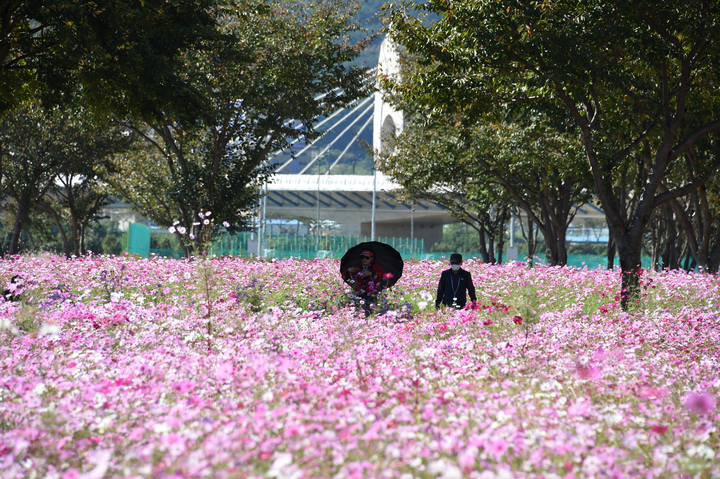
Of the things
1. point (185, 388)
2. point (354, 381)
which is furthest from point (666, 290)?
point (185, 388)

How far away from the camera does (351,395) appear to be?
415 centimetres

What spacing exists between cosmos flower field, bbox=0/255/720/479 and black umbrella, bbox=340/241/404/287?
105cm

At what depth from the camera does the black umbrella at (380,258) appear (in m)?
9.66

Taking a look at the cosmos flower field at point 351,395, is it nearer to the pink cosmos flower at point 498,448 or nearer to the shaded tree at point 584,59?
the pink cosmos flower at point 498,448

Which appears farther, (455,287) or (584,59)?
(584,59)

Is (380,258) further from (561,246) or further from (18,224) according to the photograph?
(18,224)

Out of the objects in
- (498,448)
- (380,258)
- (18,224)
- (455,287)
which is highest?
(18,224)

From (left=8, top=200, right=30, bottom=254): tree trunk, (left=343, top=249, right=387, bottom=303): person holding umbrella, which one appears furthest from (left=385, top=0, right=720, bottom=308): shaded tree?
(left=8, top=200, right=30, bottom=254): tree trunk

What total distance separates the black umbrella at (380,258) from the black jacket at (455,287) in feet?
2.76

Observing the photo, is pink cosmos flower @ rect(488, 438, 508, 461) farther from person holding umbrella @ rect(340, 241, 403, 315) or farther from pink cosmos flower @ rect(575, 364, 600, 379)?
person holding umbrella @ rect(340, 241, 403, 315)

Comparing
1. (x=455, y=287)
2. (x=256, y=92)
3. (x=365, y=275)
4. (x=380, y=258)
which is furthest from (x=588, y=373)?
(x=256, y=92)

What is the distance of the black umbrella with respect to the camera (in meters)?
9.66

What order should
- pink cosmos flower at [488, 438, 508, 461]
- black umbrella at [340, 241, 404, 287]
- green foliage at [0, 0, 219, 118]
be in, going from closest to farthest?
1. pink cosmos flower at [488, 438, 508, 461]
2. green foliage at [0, 0, 219, 118]
3. black umbrella at [340, 241, 404, 287]

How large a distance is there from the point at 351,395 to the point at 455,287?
17.1 feet
